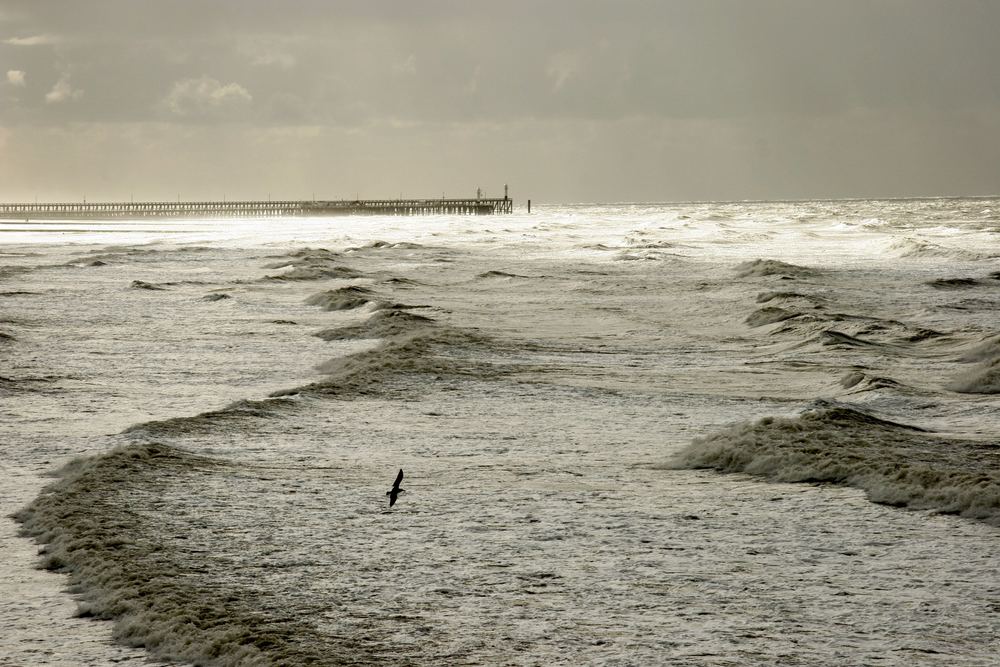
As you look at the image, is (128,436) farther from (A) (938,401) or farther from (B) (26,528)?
(A) (938,401)

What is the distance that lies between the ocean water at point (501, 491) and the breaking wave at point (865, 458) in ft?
0.11

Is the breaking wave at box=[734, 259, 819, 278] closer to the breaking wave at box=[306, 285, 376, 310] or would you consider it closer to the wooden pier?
the breaking wave at box=[306, 285, 376, 310]

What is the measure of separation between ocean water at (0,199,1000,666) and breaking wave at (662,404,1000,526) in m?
0.03

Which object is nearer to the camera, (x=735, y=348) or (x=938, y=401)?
(x=938, y=401)

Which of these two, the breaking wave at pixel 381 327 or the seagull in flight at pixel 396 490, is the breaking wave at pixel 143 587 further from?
the breaking wave at pixel 381 327

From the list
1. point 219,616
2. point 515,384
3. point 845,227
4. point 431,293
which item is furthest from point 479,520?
point 845,227

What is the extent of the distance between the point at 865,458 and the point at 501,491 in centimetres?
275

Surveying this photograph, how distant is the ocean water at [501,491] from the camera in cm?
580

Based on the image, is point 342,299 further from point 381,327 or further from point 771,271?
point 771,271

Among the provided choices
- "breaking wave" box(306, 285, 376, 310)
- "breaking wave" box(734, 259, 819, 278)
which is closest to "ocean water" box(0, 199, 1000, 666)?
A: "breaking wave" box(306, 285, 376, 310)

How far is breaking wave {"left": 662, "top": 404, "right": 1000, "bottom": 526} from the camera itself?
824 centimetres

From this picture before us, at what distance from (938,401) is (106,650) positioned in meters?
9.18

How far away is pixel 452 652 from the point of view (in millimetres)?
5527

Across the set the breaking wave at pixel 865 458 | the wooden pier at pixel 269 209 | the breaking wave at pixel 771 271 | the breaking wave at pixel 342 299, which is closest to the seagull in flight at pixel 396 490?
the breaking wave at pixel 865 458
